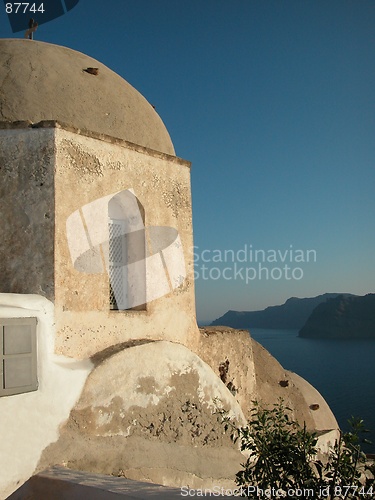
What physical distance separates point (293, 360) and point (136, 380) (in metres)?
52.3

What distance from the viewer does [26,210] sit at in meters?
5.11

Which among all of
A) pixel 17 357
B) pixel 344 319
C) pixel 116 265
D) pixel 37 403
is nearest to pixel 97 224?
pixel 116 265

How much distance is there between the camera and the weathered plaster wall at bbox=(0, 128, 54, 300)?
197 inches

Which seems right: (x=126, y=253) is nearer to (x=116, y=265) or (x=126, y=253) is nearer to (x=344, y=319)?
(x=116, y=265)

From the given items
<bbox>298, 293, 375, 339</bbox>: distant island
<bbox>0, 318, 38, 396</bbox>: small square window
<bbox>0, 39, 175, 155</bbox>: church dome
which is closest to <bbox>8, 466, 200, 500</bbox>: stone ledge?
<bbox>0, 318, 38, 396</bbox>: small square window

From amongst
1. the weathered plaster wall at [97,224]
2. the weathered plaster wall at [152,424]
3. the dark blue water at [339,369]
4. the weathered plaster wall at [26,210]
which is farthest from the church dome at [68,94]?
the dark blue water at [339,369]

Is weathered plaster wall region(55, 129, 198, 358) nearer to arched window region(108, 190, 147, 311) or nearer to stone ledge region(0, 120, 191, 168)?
stone ledge region(0, 120, 191, 168)

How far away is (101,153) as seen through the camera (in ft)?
18.4

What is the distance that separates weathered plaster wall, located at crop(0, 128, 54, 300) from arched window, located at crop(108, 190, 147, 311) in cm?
102

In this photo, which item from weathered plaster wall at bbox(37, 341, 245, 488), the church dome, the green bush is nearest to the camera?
the green bush

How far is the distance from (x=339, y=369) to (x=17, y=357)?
47422mm

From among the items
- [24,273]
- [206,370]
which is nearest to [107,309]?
[24,273]

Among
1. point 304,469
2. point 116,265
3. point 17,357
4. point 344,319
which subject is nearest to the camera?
point 304,469

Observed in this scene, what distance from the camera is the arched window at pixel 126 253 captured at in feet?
19.6
